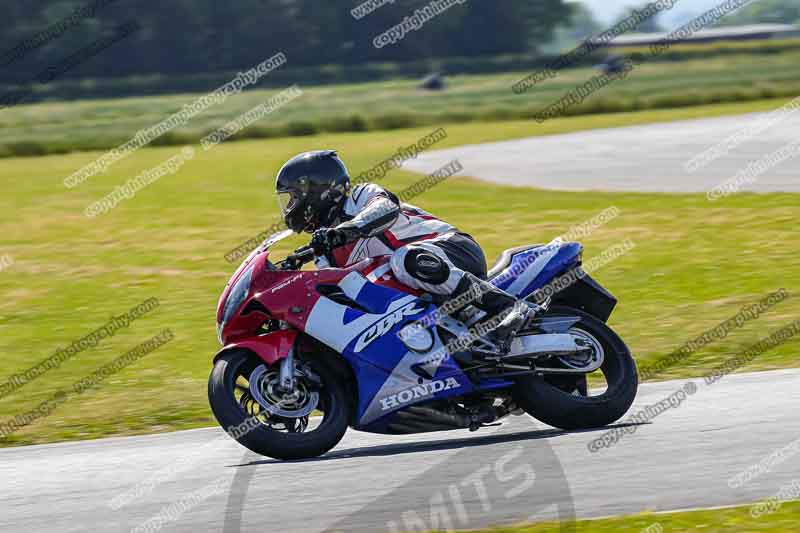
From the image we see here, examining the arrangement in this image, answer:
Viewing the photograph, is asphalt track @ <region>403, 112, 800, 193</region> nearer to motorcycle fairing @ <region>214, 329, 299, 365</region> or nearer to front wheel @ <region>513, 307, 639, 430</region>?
front wheel @ <region>513, 307, 639, 430</region>

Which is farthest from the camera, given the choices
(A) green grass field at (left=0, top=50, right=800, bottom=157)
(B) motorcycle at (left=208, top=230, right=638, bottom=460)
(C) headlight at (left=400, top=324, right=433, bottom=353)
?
(A) green grass field at (left=0, top=50, right=800, bottom=157)

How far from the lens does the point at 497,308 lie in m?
7.04

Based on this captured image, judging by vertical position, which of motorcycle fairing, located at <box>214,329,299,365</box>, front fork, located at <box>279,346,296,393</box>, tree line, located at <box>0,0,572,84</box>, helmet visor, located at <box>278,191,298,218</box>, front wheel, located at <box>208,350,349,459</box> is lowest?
tree line, located at <box>0,0,572,84</box>

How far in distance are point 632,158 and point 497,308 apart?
66.8 ft

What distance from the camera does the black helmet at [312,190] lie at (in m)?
6.91

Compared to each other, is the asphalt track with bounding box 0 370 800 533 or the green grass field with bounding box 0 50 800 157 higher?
the asphalt track with bounding box 0 370 800 533

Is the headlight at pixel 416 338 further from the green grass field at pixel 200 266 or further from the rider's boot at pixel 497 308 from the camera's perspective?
the green grass field at pixel 200 266

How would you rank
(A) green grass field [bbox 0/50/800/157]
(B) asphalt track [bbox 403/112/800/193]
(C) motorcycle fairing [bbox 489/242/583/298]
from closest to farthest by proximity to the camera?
(C) motorcycle fairing [bbox 489/242/583/298] → (B) asphalt track [bbox 403/112/800/193] → (A) green grass field [bbox 0/50/800/157]

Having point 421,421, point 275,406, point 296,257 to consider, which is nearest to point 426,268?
point 296,257

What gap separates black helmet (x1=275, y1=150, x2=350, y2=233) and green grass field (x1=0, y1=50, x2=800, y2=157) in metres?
33.9

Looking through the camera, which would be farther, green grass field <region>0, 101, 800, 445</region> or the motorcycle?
green grass field <region>0, 101, 800, 445</region>

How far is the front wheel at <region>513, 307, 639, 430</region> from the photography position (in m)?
6.93

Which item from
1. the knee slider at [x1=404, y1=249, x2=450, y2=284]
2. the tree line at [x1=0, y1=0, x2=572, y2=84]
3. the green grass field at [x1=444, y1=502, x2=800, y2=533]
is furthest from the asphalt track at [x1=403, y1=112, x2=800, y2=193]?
the tree line at [x1=0, y1=0, x2=572, y2=84]

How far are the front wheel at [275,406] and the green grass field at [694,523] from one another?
5.36ft
